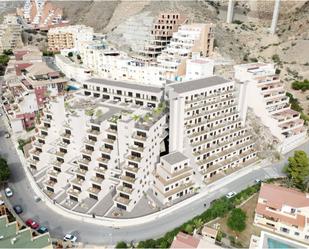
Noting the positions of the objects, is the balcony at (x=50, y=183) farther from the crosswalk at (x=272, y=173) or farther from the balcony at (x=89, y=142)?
the crosswalk at (x=272, y=173)

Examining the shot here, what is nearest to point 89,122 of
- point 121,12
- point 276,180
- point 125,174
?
point 125,174

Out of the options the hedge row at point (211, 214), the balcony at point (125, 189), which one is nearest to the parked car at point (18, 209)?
the balcony at point (125, 189)

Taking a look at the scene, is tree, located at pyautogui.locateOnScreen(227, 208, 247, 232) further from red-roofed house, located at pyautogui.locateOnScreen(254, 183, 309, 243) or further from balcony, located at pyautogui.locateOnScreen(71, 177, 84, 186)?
balcony, located at pyautogui.locateOnScreen(71, 177, 84, 186)

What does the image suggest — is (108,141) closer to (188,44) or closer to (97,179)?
(97,179)

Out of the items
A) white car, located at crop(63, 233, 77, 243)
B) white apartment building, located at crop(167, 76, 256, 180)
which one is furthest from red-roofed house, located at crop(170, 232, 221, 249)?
white apartment building, located at crop(167, 76, 256, 180)

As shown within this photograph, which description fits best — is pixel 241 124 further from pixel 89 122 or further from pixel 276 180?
pixel 89 122

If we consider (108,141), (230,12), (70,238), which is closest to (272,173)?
(108,141)
